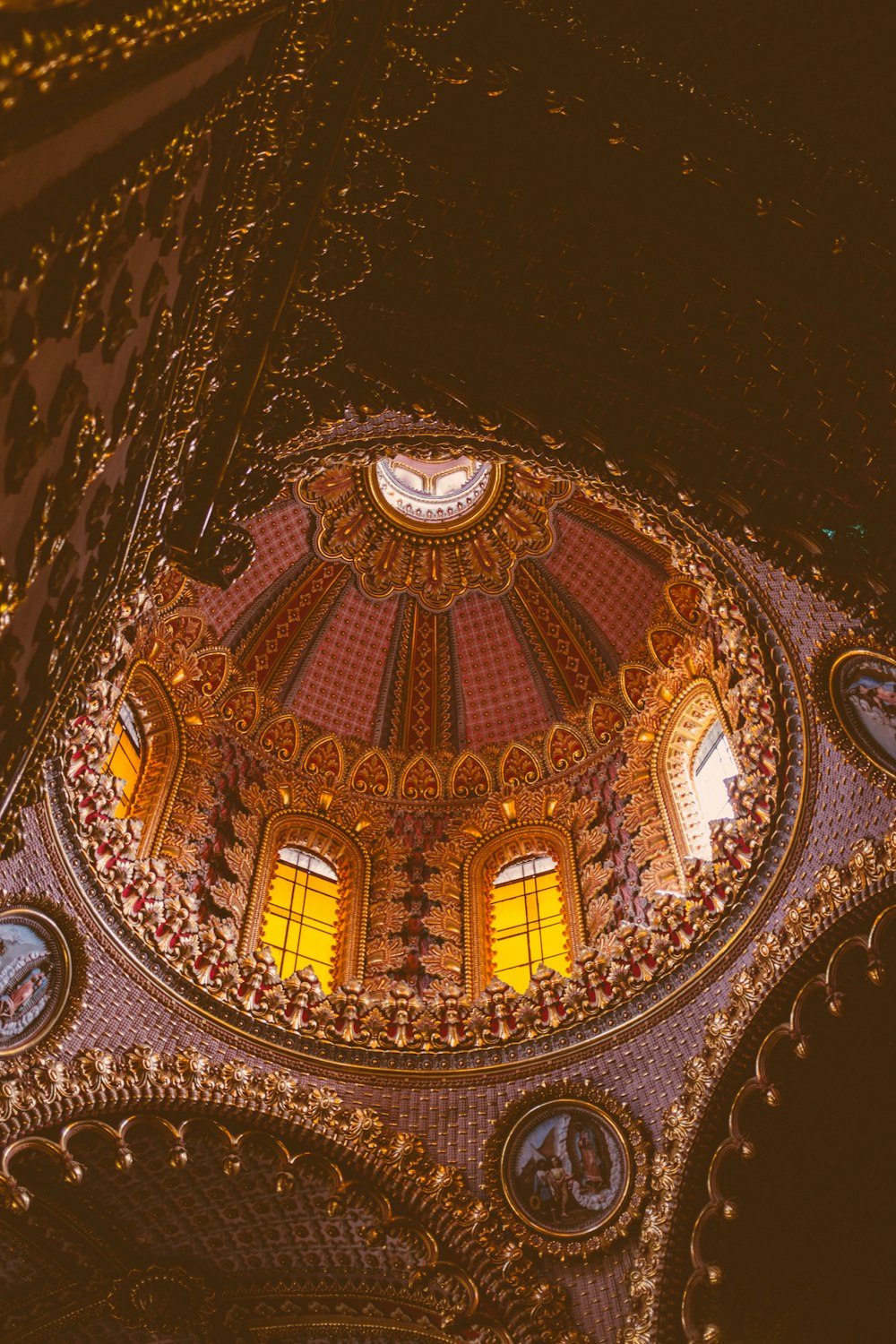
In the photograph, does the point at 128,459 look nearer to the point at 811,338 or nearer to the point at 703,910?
the point at 811,338

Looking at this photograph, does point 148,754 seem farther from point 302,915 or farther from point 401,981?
point 401,981

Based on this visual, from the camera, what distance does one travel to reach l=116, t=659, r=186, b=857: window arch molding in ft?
41.9

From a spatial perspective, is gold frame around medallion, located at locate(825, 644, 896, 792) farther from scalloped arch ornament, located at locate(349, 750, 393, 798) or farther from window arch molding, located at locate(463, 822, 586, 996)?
scalloped arch ornament, located at locate(349, 750, 393, 798)

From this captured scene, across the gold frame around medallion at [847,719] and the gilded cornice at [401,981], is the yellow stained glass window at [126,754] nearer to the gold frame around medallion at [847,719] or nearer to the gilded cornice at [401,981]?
the gilded cornice at [401,981]

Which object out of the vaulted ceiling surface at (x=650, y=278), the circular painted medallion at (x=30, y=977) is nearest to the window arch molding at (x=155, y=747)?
the circular painted medallion at (x=30, y=977)

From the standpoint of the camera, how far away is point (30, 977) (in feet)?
30.4

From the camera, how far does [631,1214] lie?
9367mm

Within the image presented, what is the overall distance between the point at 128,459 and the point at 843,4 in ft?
14.8

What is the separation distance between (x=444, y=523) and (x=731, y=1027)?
9556mm

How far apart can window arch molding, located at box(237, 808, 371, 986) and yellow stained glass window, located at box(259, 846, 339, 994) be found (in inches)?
3.5

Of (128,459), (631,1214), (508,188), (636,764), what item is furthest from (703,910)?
(128,459)

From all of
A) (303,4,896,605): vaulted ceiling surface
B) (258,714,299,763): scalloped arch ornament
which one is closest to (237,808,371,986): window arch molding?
(258,714,299,763): scalloped arch ornament

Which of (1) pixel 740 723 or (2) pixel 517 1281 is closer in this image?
(2) pixel 517 1281

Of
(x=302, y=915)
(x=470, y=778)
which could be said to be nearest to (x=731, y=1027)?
(x=302, y=915)
